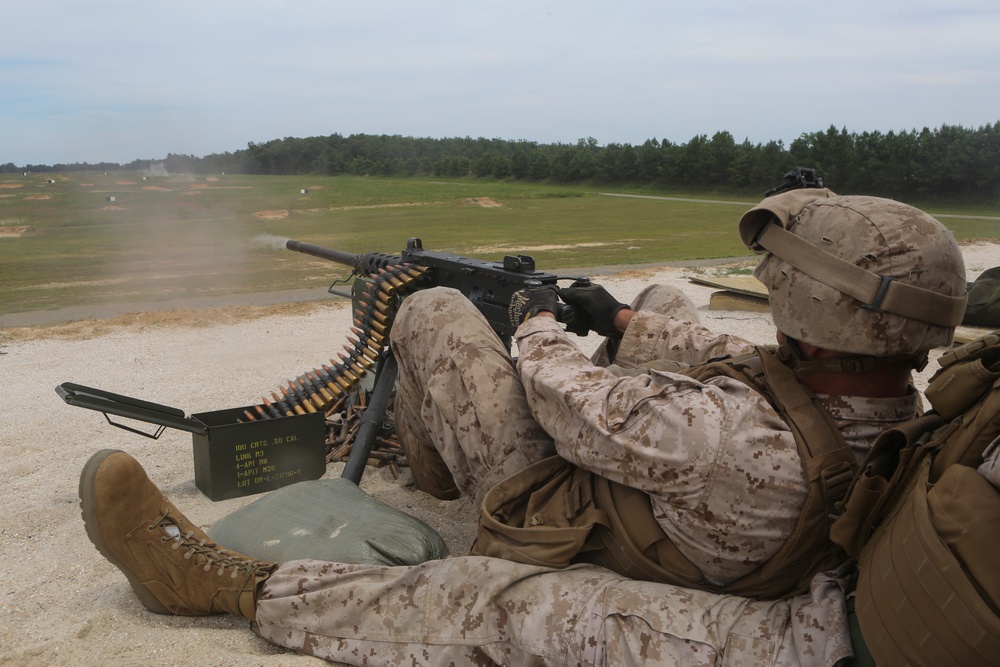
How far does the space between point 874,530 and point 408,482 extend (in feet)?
9.18

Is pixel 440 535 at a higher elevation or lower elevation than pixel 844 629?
lower

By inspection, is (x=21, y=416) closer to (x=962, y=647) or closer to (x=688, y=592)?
(x=688, y=592)

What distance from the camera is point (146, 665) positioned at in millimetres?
2615

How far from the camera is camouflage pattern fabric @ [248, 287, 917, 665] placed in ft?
7.38

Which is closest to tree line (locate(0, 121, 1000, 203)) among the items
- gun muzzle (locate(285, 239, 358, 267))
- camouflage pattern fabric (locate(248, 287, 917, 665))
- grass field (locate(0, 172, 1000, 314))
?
grass field (locate(0, 172, 1000, 314))

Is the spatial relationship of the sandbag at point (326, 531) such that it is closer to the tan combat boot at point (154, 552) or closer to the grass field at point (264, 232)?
the tan combat boot at point (154, 552)

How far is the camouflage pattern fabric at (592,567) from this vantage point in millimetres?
2250

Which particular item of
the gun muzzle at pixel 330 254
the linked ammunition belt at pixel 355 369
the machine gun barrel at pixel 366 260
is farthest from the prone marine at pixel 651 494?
the gun muzzle at pixel 330 254

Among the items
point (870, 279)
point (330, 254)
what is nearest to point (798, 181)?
point (870, 279)

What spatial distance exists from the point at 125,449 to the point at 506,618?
342cm

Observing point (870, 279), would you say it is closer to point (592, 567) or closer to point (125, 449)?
point (592, 567)

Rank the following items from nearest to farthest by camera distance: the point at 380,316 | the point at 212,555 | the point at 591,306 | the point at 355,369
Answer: the point at 212,555, the point at 591,306, the point at 380,316, the point at 355,369

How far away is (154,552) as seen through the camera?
297 centimetres

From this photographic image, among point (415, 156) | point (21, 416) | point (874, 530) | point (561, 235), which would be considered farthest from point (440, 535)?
point (415, 156)
